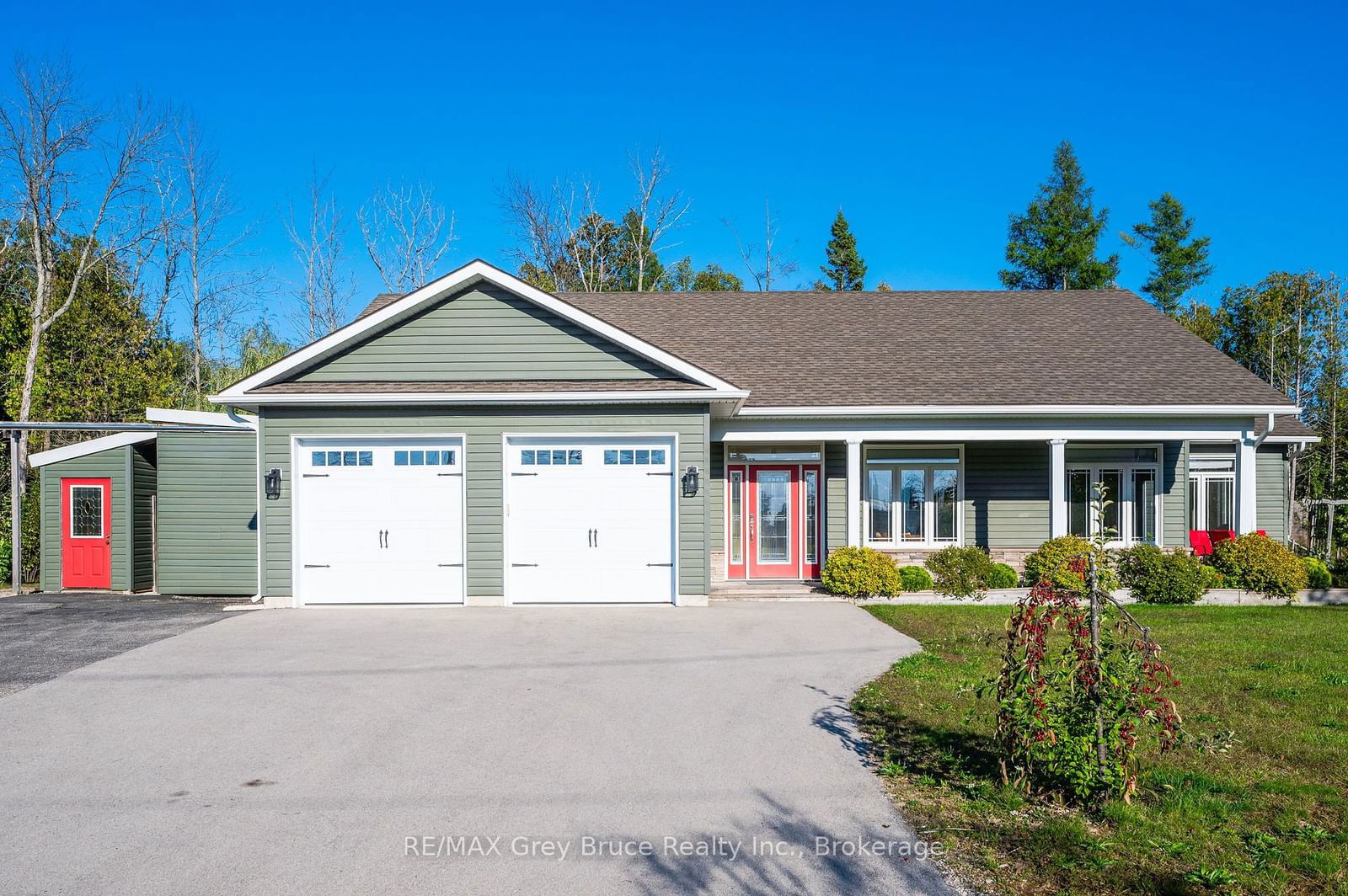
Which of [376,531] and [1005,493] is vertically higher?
[1005,493]

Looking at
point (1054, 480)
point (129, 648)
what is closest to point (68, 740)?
point (129, 648)

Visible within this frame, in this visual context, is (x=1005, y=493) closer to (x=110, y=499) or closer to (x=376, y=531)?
(x=376, y=531)

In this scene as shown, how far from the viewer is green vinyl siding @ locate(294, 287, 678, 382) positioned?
12148 mm

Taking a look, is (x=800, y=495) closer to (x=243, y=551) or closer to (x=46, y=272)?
(x=243, y=551)

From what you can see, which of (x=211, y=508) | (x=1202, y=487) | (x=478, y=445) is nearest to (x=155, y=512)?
(x=211, y=508)

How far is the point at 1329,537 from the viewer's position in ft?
56.3

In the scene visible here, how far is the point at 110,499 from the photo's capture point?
13.7 m

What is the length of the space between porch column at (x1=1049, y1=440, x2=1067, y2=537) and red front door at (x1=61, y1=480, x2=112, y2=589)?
1531cm

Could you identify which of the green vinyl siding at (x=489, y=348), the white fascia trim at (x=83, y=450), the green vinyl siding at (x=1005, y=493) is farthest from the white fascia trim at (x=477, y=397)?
the green vinyl siding at (x=1005, y=493)

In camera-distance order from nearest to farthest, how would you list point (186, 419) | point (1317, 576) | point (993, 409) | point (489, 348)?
1. point (489, 348)
2. point (1317, 576)
3. point (993, 409)
4. point (186, 419)

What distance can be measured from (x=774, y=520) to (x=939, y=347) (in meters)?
4.76

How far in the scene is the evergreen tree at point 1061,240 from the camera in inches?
1452

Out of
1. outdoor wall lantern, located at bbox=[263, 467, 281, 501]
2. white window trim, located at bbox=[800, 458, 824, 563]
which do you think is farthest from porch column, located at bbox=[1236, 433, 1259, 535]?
outdoor wall lantern, located at bbox=[263, 467, 281, 501]

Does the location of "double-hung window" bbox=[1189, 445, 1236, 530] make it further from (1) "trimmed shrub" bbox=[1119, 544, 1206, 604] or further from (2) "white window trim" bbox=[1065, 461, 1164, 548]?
(1) "trimmed shrub" bbox=[1119, 544, 1206, 604]
